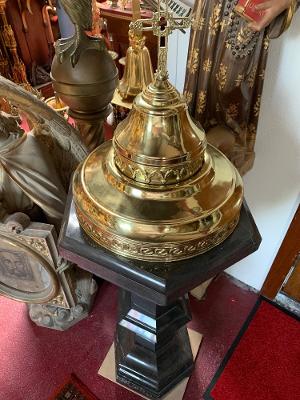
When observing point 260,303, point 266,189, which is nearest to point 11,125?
point 266,189

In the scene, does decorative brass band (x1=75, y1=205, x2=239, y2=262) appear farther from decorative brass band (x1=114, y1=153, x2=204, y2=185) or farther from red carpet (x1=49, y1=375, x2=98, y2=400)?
red carpet (x1=49, y1=375, x2=98, y2=400)

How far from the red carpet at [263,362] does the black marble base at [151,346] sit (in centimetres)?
17

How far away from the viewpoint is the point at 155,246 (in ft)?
1.90

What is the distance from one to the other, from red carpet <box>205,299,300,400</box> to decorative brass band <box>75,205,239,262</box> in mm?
880

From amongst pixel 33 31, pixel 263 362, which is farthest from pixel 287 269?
pixel 33 31

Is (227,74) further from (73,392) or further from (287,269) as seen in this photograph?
(73,392)

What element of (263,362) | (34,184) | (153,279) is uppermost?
(153,279)

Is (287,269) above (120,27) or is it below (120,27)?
below

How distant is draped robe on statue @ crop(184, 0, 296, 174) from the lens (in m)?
0.81

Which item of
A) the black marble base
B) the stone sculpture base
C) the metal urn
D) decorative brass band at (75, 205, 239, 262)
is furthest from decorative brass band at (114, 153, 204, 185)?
the stone sculpture base

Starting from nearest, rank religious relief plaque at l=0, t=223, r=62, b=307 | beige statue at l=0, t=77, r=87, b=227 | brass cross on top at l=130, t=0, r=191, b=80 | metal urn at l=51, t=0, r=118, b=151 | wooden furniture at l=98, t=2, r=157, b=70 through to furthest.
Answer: brass cross on top at l=130, t=0, r=191, b=80 < metal urn at l=51, t=0, r=118, b=151 < beige statue at l=0, t=77, r=87, b=227 < religious relief plaque at l=0, t=223, r=62, b=307 < wooden furniture at l=98, t=2, r=157, b=70

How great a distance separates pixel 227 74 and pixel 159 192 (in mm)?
456

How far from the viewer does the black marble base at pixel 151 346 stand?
38.4 inches

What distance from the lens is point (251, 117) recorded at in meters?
0.97
